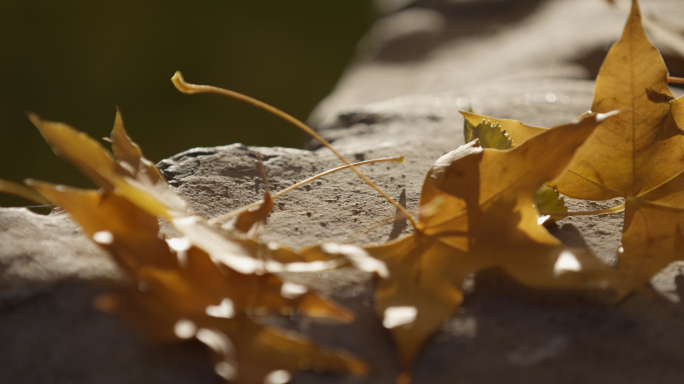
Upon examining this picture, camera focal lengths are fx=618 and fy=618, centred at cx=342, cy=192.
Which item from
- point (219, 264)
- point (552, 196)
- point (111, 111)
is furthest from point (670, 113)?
point (111, 111)

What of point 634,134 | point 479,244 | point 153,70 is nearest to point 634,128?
point 634,134

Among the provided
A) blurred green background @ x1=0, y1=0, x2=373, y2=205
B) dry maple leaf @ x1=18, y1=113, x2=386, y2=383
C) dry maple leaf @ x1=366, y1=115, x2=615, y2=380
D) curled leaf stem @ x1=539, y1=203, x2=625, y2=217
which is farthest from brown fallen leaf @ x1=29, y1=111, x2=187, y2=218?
blurred green background @ x1=0, y1=0, x2=373, y2=205

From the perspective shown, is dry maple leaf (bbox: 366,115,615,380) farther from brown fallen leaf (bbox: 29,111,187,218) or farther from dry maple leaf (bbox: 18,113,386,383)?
brown fallen leaf (bbox: 29,111,187,218)

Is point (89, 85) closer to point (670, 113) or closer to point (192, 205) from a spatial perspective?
point (192, 205)

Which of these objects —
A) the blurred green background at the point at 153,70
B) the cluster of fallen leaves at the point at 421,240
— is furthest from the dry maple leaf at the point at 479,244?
the blurred green background at the point at 153,70

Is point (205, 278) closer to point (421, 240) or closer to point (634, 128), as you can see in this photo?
point (421, 240)

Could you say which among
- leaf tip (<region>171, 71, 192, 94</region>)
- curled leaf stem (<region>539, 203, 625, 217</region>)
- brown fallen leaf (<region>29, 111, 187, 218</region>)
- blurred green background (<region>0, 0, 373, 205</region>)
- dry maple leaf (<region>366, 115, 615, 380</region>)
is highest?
leaf tip (<region>171, 71, 192, 94</region>)

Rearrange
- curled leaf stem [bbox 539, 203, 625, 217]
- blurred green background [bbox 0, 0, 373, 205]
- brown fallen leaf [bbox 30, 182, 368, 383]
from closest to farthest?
brown fallen leaf [bbox 30, 182, 368, 383] < curled leaf stem [bbox 539, 203, 625, 217] < blurred green background [bbox 0, 0, 373, 205]

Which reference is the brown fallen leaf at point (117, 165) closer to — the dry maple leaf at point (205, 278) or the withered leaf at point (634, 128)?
the dry maple leaf at point (205, 278)
